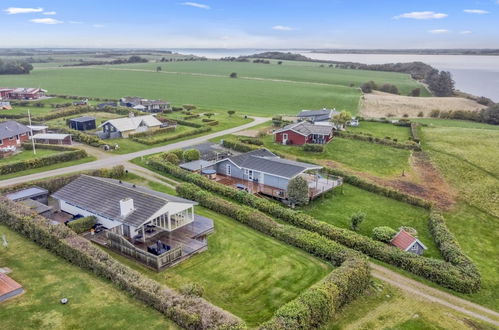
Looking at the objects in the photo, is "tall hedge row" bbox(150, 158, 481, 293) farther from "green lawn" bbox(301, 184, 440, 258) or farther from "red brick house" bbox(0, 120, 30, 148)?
"red brick house" bbox(0, 120, 30, 148)

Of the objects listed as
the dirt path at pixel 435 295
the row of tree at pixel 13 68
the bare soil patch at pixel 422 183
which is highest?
the row of tree at pixel 13 68

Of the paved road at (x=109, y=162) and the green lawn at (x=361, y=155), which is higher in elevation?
the paved road at (x=109, y=162)

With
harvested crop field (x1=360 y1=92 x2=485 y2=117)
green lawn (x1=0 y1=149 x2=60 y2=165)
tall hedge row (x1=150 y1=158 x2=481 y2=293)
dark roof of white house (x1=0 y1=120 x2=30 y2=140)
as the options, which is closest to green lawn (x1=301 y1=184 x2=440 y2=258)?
tall hedge row (x1=150 y1=158 x2=481 y2=293)

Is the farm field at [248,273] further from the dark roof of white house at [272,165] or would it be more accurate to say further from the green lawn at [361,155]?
→ the green lawn at [361,155]

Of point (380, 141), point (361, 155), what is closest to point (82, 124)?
point (361, 155)

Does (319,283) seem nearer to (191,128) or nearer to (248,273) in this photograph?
(248,273)

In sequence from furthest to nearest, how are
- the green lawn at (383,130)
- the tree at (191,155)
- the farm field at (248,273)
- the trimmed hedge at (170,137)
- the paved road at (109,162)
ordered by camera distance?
the green lawn at (383,130) → the trimmed hedge at (170,137) → the tree at (191,155) → the paved road at (109,162) → the farm field at (248,273)

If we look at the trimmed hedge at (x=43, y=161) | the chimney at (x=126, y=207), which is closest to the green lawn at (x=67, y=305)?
the chimney at (x=126, y=207)

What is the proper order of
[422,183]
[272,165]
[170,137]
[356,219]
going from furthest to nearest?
[170,137]
[422,183]
[272,165]
[356,219]
